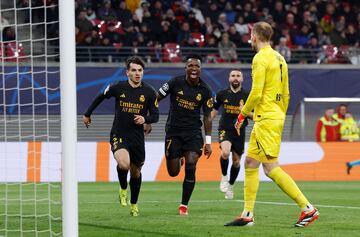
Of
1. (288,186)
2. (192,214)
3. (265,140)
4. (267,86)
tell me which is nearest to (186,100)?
(192,214)

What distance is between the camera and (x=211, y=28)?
2909 centimetres

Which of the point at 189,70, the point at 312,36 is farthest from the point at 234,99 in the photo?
the point at 312,36

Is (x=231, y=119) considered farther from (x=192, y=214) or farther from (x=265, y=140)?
(x=265, y=140)

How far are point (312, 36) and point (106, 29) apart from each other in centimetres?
678

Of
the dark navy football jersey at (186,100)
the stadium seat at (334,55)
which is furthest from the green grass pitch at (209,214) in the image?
the stadium seat at (334,55)

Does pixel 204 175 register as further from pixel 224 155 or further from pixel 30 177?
pixel 224 155

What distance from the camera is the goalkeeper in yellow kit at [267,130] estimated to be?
35.9ft

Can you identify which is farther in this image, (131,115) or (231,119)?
(231,119)

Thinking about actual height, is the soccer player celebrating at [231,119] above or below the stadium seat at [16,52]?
below

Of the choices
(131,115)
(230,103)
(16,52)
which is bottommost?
(230,103)

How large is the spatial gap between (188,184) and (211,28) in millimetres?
16250

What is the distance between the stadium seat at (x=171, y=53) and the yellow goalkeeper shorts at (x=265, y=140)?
664 inches

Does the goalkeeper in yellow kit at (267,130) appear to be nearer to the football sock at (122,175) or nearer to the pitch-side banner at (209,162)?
the football sock at (122,175)

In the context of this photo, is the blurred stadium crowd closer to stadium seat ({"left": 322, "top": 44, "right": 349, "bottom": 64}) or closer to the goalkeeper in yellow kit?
stadium seat ({"left": 322, "top": 44, "right": 349, "bottom": 64})
